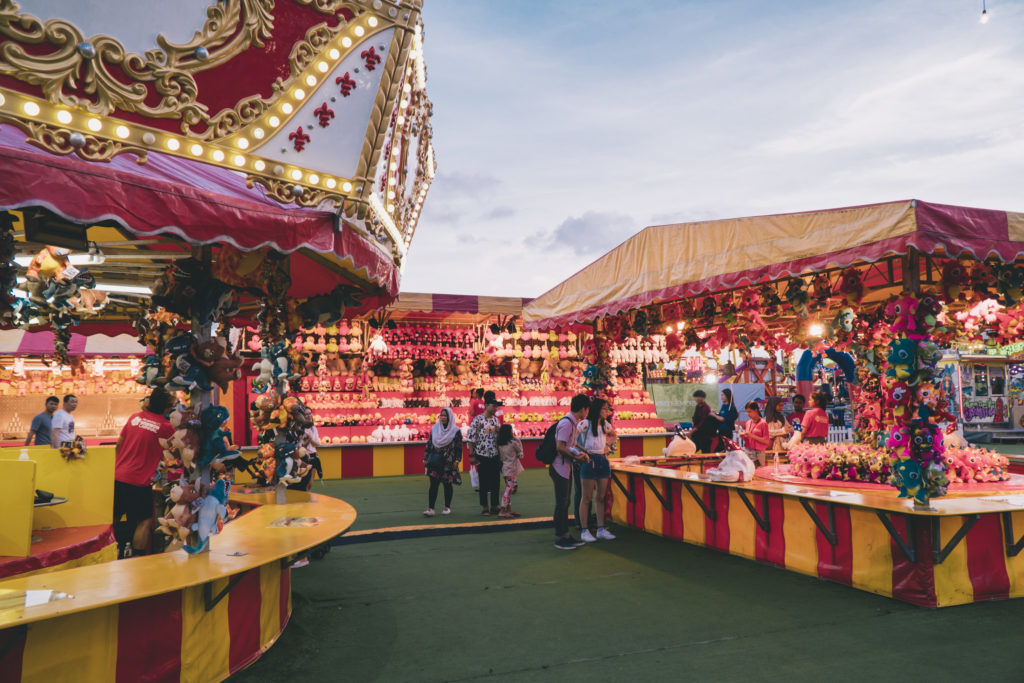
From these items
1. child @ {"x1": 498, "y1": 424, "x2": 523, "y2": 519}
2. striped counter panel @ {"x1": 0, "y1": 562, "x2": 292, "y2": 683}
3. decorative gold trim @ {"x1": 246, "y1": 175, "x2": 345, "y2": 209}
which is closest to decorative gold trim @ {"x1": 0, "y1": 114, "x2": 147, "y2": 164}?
decorative gold trim @ {"x1": 246, "y1": 175, "x2": 345, "y2": 209}

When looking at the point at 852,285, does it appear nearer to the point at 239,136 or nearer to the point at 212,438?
the point at 239,136

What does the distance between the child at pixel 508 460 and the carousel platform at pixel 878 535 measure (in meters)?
2.75

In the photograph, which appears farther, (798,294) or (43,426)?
(43,426)

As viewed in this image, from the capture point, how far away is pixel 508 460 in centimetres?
956

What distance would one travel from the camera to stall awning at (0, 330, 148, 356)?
49.8 ft

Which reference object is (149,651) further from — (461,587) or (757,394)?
(757,394)

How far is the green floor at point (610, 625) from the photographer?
4.05 metres

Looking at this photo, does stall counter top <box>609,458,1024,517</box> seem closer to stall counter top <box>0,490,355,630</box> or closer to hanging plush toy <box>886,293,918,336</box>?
hanging plush toy <box>886,293,918,336</box>

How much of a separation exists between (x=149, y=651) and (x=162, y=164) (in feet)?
8.53

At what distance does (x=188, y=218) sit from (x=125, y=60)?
879 millimetres

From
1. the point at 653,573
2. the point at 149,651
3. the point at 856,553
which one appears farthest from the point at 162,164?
the point at 856,553

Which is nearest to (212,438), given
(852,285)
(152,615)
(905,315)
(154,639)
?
(152,615)

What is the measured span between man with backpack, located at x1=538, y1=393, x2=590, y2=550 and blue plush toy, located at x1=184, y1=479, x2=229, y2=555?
13.2 feet

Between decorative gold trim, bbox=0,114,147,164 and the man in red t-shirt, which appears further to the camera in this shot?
the man in red t-shirt
